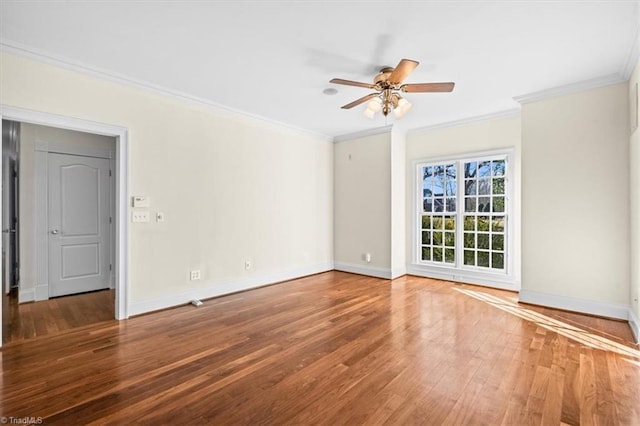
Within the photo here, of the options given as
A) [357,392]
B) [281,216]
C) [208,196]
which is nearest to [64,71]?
[208,196]

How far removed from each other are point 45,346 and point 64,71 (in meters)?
2.71

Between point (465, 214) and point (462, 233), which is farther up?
point (465, 214)

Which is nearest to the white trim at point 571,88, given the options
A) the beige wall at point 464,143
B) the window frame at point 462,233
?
the beige wall at point 464,143

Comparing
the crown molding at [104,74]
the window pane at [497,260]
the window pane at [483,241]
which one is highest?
the crown molding at [104,74]

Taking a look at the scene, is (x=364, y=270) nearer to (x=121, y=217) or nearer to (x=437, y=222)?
(x=437, y=222)

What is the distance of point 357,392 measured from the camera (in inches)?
85.2

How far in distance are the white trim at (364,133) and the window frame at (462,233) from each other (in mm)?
874

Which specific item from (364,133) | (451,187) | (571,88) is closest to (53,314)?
(364,133)

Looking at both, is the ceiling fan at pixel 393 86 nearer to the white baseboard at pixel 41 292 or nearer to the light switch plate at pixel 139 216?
the light switch plate at pixel 139 216

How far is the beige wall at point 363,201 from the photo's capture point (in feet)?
19.0

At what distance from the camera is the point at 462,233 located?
17.9ft

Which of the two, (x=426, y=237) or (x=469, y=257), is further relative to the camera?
(x=426, y=237)

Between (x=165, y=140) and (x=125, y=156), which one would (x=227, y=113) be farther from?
(x=125, y=156)

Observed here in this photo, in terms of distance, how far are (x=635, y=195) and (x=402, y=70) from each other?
111 inches
